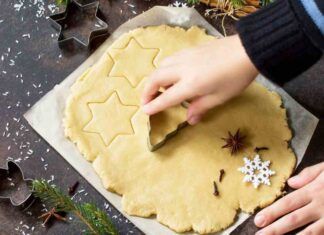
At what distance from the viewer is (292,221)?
41.9 inches

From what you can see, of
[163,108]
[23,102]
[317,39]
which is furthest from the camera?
[23,102]

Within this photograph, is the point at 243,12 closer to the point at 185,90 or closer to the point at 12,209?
the point at 185,90

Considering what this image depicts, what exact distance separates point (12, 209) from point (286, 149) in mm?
574

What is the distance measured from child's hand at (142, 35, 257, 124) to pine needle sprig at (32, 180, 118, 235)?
22 cm

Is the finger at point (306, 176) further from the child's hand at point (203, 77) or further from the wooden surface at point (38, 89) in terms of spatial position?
the child's hand at point (203, 77)

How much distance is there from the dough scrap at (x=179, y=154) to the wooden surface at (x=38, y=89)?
5 cm

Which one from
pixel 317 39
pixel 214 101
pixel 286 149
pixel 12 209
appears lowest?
pixel 12 209

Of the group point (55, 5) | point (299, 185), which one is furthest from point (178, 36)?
point (299, 185)

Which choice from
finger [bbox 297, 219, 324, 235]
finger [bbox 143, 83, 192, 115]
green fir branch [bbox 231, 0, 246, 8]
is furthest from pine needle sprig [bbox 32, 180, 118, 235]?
green fir branch [bbox 231, 0, 246, 8]

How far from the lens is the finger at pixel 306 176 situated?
3.62 feet

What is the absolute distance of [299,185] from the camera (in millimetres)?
1104

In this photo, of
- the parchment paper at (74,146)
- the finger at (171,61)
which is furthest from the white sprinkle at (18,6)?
the finger at (171,61)

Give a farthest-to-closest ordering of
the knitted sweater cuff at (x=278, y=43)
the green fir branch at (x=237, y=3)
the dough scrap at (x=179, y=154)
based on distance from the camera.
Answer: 1. the green fir branch at (x=237, y=3)
2. the dough scrap at (x=179, y=154)
3. the knitted sweater cuff at (x=278, y=43)

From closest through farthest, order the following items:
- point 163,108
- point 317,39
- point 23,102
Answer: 1. point 317,39
2. point 163,108
3. point 23,102
